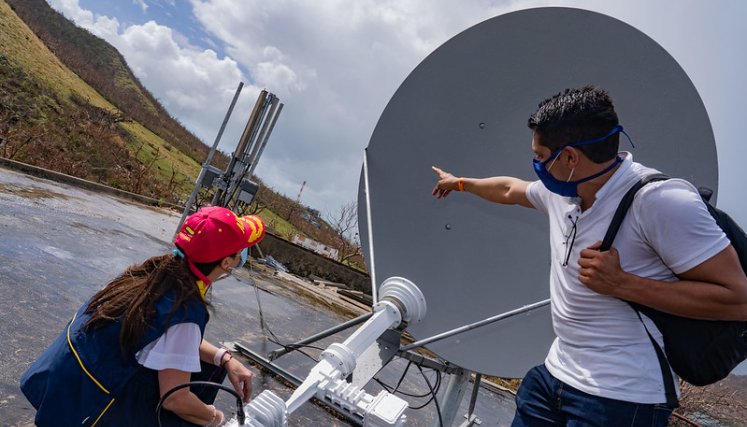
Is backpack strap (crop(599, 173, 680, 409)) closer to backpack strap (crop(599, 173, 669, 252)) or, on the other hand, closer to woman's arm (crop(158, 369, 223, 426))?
backpack strap (crop(599, 173, 669, 252))

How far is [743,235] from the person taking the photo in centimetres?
138

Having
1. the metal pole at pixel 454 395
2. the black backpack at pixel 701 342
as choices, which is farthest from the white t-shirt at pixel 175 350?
the metal pole at pixel 454 395

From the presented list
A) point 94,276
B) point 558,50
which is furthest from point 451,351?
point 94,276

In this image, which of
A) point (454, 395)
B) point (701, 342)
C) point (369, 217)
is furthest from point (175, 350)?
point (454, 395)

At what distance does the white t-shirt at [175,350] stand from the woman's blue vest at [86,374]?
0.06 feet

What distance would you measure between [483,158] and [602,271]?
1.79 m

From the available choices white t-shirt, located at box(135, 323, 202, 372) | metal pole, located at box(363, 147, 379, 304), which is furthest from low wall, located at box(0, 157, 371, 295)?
white t-shirt, located at box(135, 323, 202, 372)

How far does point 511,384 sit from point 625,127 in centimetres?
491

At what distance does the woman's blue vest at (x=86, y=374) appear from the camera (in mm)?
1571

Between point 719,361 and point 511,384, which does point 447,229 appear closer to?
point 719,361

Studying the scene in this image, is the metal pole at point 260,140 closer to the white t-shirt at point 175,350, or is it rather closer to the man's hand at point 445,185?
the man's hand at point 445,185

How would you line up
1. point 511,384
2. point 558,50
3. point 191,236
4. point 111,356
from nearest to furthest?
point 111,356
point 191,236
point 558,50
point 511,384

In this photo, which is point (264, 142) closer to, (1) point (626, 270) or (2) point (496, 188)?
(2) point (496, 188)

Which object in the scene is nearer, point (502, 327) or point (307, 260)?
point (502, 327)
